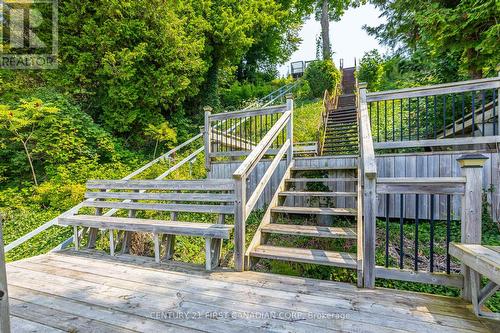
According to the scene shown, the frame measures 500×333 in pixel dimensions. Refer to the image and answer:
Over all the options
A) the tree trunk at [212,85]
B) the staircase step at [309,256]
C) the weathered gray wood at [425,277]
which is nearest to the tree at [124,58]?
the tree trunk at [212,85]

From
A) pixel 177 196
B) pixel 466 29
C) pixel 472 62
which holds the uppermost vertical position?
pixel 466 29

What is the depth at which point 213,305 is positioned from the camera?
1883 millimetres

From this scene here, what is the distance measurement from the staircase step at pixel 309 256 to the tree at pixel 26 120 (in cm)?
531

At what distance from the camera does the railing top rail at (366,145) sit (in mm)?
2090

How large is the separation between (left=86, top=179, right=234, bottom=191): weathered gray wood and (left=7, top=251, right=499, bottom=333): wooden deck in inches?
35.6

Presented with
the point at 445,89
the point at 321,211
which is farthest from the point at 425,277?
the point at 445,89

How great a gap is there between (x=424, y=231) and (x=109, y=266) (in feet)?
13.0

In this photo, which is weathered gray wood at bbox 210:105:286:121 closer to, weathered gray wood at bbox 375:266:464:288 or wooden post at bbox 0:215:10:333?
weathered gray wood at bbox 375:266:464:288

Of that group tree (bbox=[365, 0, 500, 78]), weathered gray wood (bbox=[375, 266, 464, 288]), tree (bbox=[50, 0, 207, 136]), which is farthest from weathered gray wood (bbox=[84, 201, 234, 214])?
tree (bbox=[50, 0, 207, 136])

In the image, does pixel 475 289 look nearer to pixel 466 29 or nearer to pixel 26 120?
pixel 466 29

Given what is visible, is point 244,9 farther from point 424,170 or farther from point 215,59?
point 424,170

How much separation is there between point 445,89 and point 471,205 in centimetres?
232

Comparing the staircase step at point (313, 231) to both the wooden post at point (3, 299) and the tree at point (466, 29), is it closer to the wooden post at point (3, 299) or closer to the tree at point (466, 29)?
the wooden post at point (3, 299)

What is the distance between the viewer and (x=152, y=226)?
2713mm
